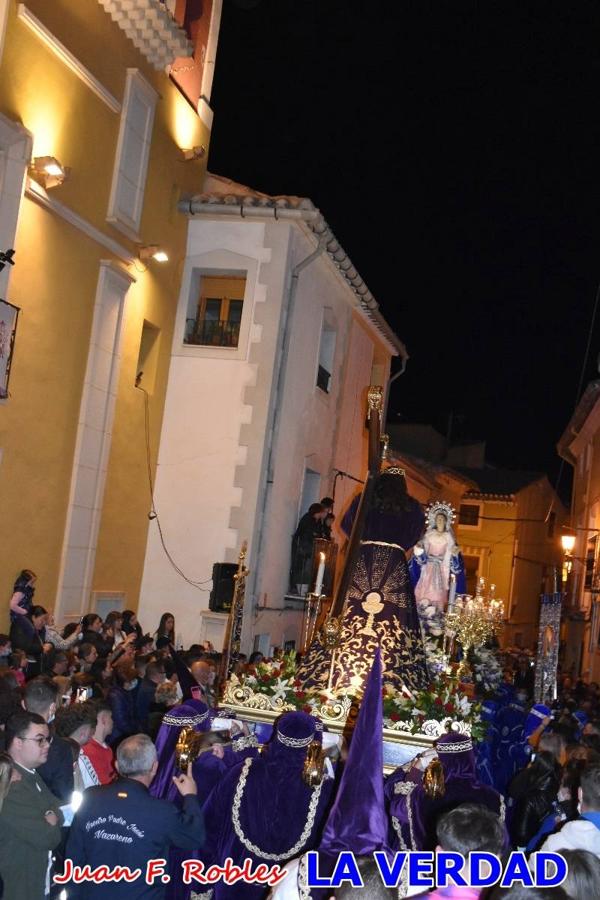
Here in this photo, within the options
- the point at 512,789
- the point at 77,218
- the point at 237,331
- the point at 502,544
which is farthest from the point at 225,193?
the point at 502,544

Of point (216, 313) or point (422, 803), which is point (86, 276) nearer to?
point (216, 313)

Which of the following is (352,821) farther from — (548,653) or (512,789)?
(548,653)

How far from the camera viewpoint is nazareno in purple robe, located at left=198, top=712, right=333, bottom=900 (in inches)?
231

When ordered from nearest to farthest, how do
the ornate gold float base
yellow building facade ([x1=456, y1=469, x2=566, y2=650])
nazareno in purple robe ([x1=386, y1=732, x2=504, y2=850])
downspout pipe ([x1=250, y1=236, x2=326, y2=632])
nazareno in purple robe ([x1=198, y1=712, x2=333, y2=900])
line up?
nazareno in purple robe ([x1=198, y1=712, x2=333, y2=900]) < nazareno in purple robe ([x1=386, y1=732, x2=504, y2=850]) < the ornate gold float base < downspout pipe ([x1=250, y1=236, x2=326, y2=632]) < yellow building facade ([x1=456, y1=469, x2=566, y2=650])

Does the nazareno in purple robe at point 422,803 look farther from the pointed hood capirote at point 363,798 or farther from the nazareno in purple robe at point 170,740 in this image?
the nazareno in purple robe at point 170,740

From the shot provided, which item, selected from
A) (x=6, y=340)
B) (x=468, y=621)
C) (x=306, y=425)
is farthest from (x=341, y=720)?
(x=306, y=425)

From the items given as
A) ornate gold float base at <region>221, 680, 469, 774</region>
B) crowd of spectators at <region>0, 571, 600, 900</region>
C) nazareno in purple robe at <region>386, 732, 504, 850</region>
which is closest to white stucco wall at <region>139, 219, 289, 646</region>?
crowd of spectators at <region>0, 571, 600, 900</region>

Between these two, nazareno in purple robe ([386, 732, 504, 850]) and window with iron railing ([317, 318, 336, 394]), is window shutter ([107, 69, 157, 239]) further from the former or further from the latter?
nazareno in purple robe ([386, 732, 504, 850])

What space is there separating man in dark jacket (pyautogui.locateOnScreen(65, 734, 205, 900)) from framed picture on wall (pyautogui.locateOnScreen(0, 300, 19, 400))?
7935mm

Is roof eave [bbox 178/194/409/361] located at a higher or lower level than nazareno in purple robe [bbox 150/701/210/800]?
higher

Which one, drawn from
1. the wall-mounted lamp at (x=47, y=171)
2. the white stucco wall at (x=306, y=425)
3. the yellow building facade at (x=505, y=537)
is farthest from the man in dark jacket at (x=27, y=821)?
the yellow building facade at (x=505, y=537)

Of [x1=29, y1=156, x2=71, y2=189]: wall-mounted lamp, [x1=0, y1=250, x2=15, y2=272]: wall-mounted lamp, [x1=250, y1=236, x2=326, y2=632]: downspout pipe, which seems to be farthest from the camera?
[x1=250, y1=236, x2=326, y2=632]: downspout pipe

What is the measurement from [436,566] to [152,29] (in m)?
9.76

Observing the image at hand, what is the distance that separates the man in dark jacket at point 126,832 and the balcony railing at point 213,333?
13.5 metres
